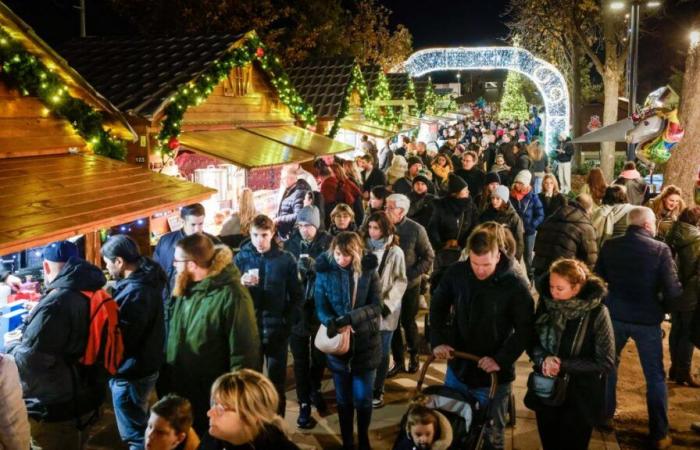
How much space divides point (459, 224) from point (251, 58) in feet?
17.1

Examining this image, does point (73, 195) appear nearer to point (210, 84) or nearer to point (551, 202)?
point (210, 84)

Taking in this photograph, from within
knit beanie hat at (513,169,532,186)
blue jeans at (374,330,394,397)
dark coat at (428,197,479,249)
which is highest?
knit beanie hat at (513,169,532,186)

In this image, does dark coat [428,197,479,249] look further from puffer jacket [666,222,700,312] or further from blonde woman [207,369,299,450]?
blonde woman [207,369,299,450]

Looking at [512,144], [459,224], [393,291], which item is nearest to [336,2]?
[512,144]

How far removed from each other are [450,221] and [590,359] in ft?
12.9

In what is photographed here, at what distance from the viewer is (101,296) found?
446 cm

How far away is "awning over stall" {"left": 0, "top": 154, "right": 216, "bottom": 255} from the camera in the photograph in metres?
4.66

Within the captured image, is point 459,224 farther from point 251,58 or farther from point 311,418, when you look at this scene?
point 251,58

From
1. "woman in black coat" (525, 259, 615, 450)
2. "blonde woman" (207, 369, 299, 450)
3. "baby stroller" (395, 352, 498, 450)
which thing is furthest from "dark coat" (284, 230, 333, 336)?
"blonde woman" (207, 369, 299, 450)

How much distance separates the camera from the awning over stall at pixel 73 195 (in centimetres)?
466

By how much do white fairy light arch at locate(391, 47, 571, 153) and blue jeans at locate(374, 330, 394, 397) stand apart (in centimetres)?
1913

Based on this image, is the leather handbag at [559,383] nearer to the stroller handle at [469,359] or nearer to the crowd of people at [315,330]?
the crowd of people at [315,330]

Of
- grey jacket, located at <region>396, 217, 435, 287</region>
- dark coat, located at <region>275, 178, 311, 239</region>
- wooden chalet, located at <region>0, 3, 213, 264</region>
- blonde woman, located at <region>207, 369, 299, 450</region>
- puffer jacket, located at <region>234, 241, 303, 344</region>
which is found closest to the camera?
blonde woman, located at <region>207, 369, 299, 450</region>

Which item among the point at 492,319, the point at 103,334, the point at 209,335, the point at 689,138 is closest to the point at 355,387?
the point at 492,319
